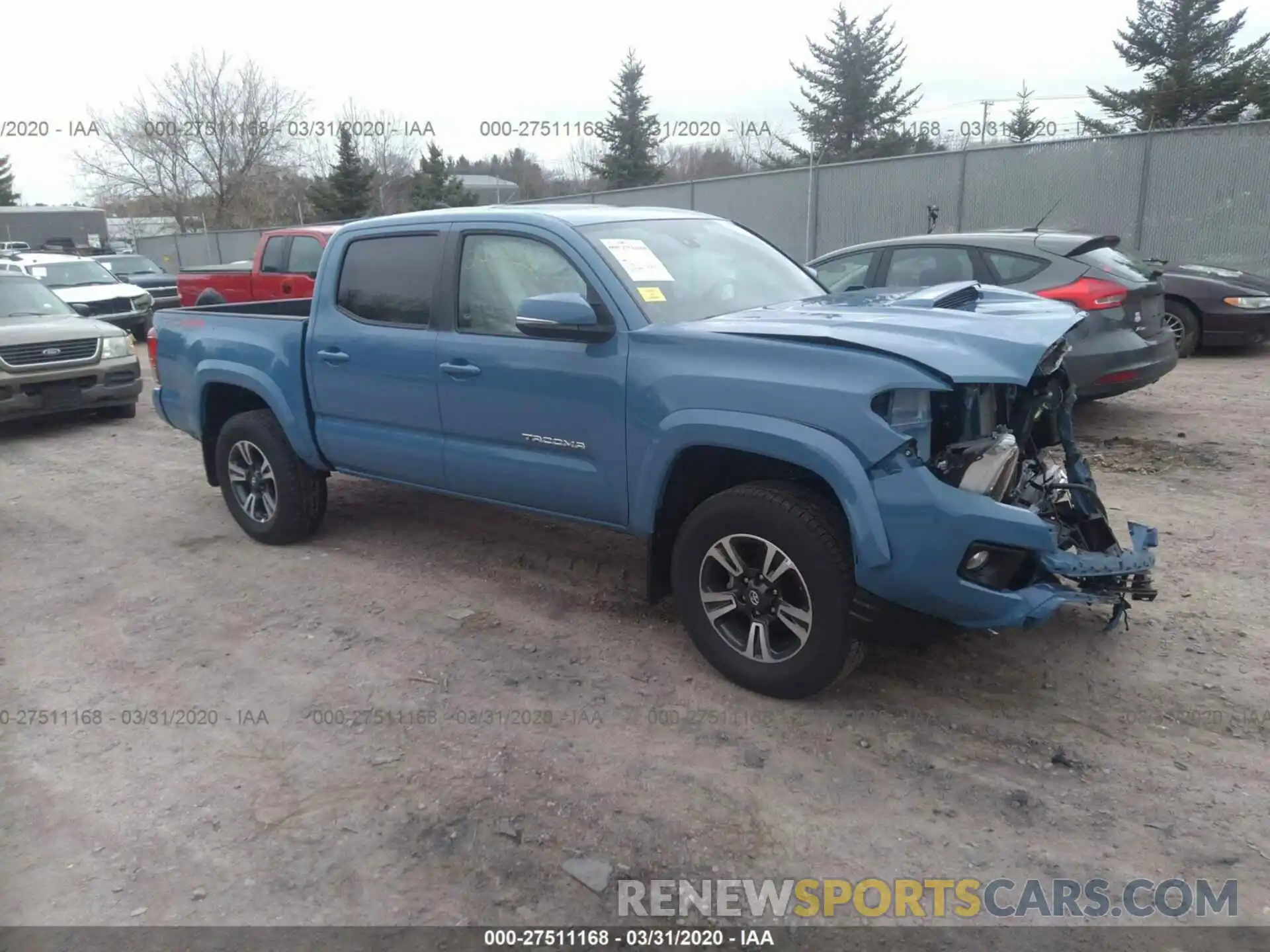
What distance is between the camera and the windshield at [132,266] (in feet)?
71.3

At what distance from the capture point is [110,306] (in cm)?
1574

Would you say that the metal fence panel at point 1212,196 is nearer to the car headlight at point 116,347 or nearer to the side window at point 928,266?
the side window at point 928,266

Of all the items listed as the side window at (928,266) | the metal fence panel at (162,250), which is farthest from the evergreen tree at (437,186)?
the side window at (928,266)

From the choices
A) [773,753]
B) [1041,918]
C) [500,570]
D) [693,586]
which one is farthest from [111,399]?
[1041,918]

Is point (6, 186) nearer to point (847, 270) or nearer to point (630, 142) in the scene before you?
point (630, 142)

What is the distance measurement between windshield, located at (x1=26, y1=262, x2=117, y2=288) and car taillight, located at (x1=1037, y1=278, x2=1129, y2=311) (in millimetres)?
A: 15569

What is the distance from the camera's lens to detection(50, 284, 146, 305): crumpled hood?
15.5m

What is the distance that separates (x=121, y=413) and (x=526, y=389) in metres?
8.05

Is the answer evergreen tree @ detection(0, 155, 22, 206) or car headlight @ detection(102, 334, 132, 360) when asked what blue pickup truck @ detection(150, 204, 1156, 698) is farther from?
evergreen tree @ detection(0, 155, 22, 206)

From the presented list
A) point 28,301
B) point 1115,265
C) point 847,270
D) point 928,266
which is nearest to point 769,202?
point 847,270

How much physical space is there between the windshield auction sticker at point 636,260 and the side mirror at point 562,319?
0.98ft

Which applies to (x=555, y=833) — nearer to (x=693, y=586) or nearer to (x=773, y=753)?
(x=773, y=753)

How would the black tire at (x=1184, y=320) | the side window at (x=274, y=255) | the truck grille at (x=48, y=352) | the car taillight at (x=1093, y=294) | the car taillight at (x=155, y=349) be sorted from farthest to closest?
the side window at (x=274, y=255)
the black tire at (x=1184, y=320)
the truck grille at (x=48, y=352)
the car taillight at (x=1093, y=294)
the car taillight at (x=155, y=349)

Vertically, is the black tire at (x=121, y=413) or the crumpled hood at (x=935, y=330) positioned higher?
the crumpled hood at (x=935, y=330)
